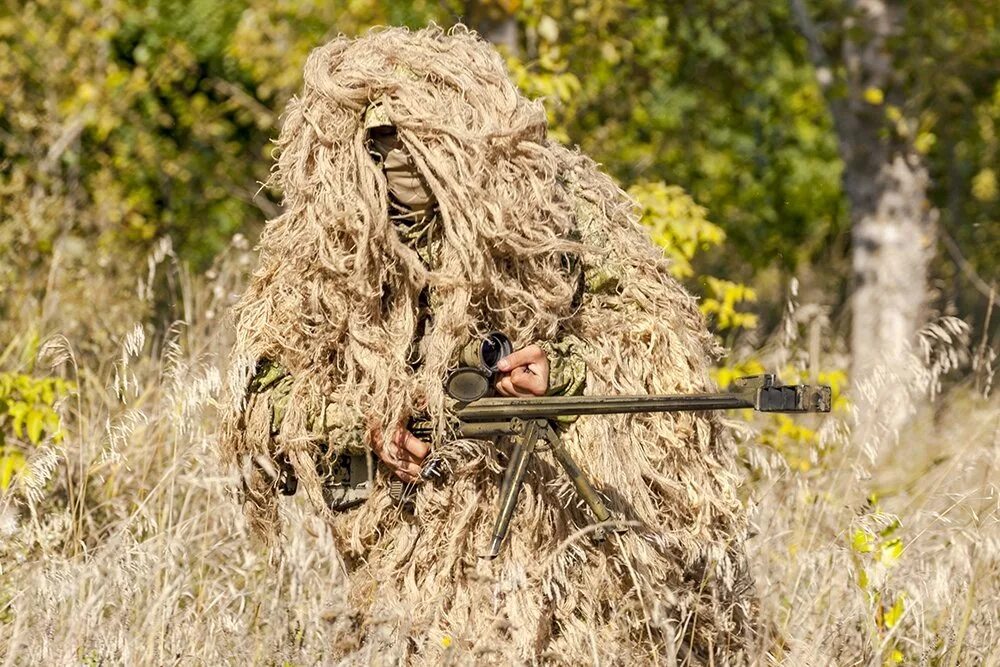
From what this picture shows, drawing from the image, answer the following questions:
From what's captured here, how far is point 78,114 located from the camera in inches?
277

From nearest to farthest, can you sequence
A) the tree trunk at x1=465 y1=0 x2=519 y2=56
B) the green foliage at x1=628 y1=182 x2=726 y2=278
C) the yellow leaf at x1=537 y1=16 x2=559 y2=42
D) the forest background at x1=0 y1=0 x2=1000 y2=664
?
the forest background at x1=0 y1=0 x2=1000 y2=664 < the green foliage at x1=628 y1=182 x2=726 y2=278 < the yellow leaf at x1=537 y1=16 x2=559 y2=42 < the tree trunk at x1=465 y1=0 x2=519 y2=56

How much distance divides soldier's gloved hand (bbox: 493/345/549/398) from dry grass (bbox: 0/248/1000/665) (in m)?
0.45

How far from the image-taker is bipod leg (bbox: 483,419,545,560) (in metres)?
Result: 2.50

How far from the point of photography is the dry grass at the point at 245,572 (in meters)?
2.68

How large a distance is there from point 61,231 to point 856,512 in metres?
4.58

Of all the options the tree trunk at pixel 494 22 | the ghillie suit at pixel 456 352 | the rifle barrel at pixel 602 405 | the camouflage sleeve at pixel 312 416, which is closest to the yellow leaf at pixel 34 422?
the ghillie suit at pixel 456 352

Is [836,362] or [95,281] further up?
[95,281]

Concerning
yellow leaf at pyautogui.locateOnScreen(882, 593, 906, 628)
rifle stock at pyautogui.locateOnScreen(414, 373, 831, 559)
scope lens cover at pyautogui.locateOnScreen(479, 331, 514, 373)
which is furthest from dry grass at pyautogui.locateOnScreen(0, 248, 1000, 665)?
scope lens cover at pyautogui.locateOnScreen(479, 331, 514, 373)

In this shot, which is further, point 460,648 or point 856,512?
point 856,512

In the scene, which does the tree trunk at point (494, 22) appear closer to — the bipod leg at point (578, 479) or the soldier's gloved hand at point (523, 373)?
the soldier's gloved hand at point (523, 373)

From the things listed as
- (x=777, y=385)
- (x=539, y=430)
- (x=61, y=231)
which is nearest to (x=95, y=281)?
(x=61, y=231)

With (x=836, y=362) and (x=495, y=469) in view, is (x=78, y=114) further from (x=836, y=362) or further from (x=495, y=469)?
(x=495, y=469)

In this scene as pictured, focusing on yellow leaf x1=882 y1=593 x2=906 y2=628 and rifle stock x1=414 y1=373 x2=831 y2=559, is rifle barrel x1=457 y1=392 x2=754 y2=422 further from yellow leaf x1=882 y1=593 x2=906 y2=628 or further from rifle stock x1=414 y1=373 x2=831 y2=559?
yellow leaf x1=882 y1=593 x2=906 y2=628

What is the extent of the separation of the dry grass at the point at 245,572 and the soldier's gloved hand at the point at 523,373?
0.45 metres
